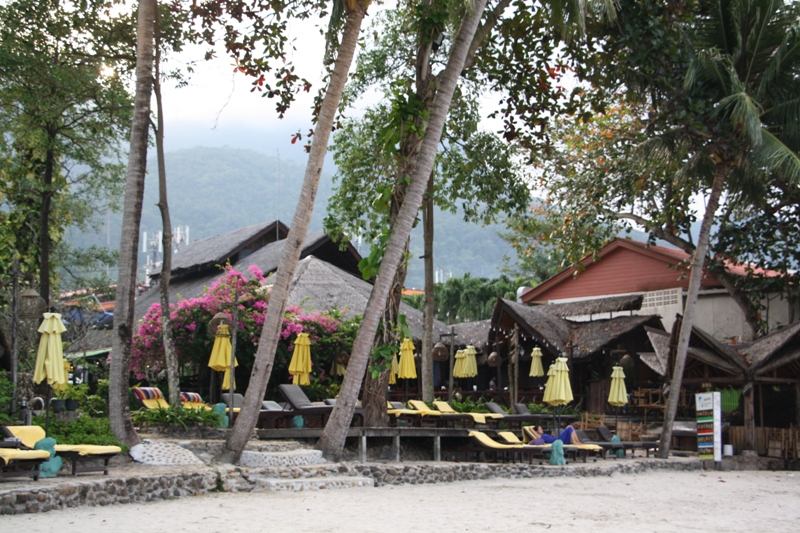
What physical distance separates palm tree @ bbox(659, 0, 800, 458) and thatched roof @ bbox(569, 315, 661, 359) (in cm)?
492

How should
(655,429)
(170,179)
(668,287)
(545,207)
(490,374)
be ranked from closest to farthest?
(655,429) < (545,207) < (668,287) < (490,374) < (170,179)

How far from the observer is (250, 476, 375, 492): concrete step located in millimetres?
10398

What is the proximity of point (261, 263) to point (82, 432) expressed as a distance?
1706 cm

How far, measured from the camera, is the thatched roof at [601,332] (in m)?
23.6

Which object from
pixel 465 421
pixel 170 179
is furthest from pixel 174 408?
pixel 170 179

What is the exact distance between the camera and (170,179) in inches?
6944

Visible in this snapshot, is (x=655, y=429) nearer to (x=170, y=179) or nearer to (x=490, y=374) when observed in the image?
(x=490, y=374)

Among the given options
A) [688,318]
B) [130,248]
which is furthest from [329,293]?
[130,248]

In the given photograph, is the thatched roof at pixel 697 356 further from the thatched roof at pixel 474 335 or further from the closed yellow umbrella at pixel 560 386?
the thatched roof at pixel 474 335

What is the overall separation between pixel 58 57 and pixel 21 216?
181 inches

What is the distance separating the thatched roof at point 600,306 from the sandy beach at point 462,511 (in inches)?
526

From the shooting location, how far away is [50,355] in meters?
10.4

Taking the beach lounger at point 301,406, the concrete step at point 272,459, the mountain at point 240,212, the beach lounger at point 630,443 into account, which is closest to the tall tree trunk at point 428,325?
the beach lounger at point 630,443

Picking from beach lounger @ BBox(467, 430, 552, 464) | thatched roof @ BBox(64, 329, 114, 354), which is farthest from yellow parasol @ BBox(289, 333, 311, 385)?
thatched roof @ BBox(64, 329, 114, 354)
